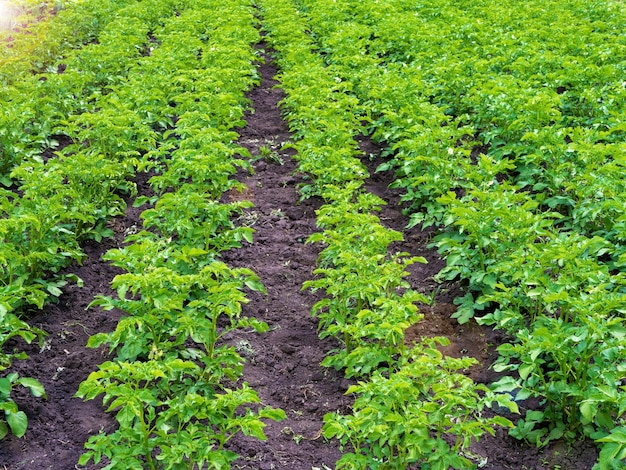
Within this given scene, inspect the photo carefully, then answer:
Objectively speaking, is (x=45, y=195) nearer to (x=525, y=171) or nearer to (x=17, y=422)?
(x=17, y=422)

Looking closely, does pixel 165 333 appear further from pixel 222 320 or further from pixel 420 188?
pixel 420 188

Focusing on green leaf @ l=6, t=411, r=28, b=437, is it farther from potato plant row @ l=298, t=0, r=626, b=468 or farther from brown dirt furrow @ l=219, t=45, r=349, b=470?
potato plant row @ l=298, t=0, r=626, b=468

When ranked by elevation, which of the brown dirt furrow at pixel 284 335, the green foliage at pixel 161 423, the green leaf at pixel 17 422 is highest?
the green foliage at pixel 161 423

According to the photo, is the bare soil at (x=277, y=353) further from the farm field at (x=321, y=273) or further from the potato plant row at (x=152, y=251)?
the potato plant row at (x=152, y=251)

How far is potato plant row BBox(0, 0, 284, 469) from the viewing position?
3.37 metres

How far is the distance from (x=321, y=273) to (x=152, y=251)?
1859mm

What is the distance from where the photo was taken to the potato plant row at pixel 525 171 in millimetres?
3752

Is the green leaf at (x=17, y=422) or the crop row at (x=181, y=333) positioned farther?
the green leaf at (x=17, y=422)

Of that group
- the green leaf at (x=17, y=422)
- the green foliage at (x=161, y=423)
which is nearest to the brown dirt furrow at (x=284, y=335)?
the green foliage at (x=161, y=423)

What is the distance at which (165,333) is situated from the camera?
14.7ft

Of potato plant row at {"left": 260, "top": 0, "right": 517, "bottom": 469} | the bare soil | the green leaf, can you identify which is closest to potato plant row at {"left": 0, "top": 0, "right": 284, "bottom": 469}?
the green leaf

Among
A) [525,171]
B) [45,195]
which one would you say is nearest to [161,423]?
[45,195]

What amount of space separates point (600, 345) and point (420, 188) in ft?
8.98

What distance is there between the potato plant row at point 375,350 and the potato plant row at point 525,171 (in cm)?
45
